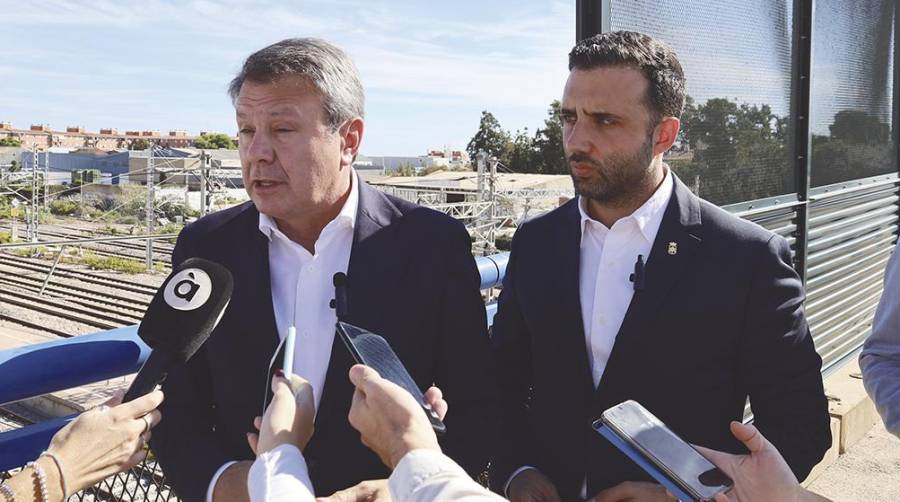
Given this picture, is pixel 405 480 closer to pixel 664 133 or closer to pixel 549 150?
pixel 664 133

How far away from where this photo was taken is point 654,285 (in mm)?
2270

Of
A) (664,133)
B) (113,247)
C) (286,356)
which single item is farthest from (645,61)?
(113,247)

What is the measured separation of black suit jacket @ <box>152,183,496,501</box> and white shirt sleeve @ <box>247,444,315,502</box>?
641 millimetres

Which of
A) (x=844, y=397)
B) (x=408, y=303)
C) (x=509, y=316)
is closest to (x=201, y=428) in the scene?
(x=408, y=303)

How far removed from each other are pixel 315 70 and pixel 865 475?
11.7 feet

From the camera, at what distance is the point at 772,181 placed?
4453 millimetres

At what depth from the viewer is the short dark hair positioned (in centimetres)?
235

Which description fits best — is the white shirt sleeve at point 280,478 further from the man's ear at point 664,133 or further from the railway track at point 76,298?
the railway track at point 76,298

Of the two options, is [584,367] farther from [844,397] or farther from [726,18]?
[844,397]

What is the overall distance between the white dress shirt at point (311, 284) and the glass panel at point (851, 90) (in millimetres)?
3439

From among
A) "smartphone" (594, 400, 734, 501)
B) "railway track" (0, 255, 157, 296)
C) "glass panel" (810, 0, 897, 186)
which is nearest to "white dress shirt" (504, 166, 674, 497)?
"smartphone" (594, 400, 734, 501)

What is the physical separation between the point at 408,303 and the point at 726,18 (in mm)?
2513

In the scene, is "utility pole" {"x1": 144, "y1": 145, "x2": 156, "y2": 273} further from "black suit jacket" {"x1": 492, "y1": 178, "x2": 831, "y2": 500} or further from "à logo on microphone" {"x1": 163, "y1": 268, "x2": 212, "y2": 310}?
"à logo on microphone" {"x1": 163, "y1": 268, "x2": 212, "y2": 310}

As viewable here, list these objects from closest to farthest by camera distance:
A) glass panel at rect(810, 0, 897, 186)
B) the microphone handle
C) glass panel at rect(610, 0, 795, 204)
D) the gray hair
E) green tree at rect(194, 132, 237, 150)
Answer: the microphone handle < the gray hair < glass panel at rect(610, 0, 795, 204) < glass panel at rect(810, 0, 897, 186) < green tree at rect(194, 132, 237, 150)
